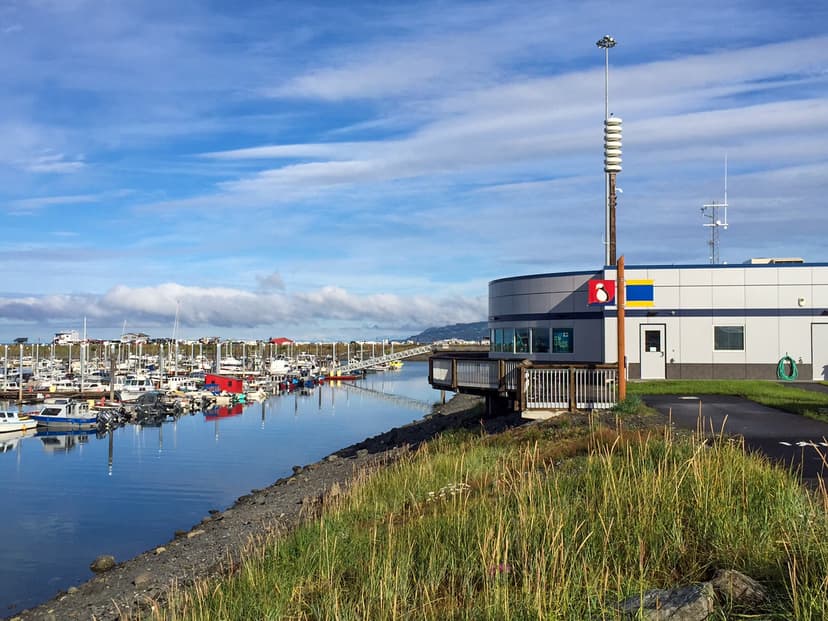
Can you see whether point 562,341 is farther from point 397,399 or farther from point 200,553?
point 397,399

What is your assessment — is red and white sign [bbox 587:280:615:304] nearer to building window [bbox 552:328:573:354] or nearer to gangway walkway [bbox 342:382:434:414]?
building window [bbox 552:328:573:354]

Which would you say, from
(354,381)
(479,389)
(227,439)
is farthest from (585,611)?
(354,381)

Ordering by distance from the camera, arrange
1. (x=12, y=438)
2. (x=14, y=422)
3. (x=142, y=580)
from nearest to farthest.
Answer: (x=142, y=580)
(x=12, y=438)
(x=14, y=422)

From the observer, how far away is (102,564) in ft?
72.0

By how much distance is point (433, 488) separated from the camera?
1406 centimetres

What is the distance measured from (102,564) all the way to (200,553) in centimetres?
364

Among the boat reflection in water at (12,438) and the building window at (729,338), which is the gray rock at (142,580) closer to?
the building window at (729,338)

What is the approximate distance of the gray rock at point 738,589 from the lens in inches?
264

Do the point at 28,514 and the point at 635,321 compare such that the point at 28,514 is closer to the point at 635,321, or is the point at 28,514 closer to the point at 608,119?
the point at 635,321

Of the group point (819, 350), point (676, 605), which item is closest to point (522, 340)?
point (819, 350)

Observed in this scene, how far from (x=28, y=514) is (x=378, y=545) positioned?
2511 cm

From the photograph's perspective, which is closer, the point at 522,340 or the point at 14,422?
the point at 522,340

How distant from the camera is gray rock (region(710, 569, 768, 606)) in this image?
6.70 metres

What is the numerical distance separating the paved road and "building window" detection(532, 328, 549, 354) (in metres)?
11.1
